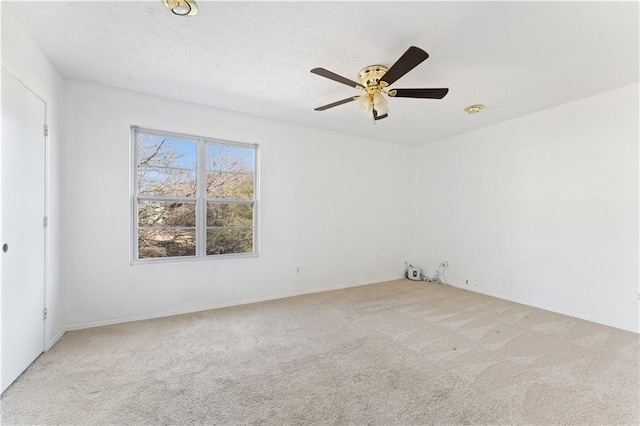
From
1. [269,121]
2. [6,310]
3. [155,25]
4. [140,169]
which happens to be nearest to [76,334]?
[6,310]

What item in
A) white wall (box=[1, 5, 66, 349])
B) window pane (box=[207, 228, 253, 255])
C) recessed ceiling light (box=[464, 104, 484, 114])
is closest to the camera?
white wall (box=[1, 5, 66, 349])

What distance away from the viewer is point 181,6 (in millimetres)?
1792

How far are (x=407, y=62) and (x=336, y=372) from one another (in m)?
2.38

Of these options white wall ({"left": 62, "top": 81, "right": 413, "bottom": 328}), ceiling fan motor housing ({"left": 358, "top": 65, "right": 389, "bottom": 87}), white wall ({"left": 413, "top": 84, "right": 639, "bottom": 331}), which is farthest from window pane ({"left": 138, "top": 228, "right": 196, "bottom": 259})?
white wall ({"left": 413, "top": 84, "right": 639, "bottom": 331})

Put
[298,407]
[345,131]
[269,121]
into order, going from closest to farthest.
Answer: [298,407] → [269,121] → [345,131]

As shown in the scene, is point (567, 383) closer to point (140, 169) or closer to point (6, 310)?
point (6, 310)

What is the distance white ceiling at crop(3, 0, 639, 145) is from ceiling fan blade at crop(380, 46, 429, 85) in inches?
9.9

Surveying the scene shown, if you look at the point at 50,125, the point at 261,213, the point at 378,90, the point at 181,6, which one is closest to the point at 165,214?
the point at 261,213

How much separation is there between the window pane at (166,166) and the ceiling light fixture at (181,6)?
6.11ft

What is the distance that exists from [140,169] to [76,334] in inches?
72.7

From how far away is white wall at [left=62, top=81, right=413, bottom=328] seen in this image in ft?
9.63

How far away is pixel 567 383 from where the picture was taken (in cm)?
200

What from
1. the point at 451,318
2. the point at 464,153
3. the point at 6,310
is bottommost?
the point at 451,318

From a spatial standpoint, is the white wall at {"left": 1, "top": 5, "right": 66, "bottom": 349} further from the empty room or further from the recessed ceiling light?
the recessed ceiling light
